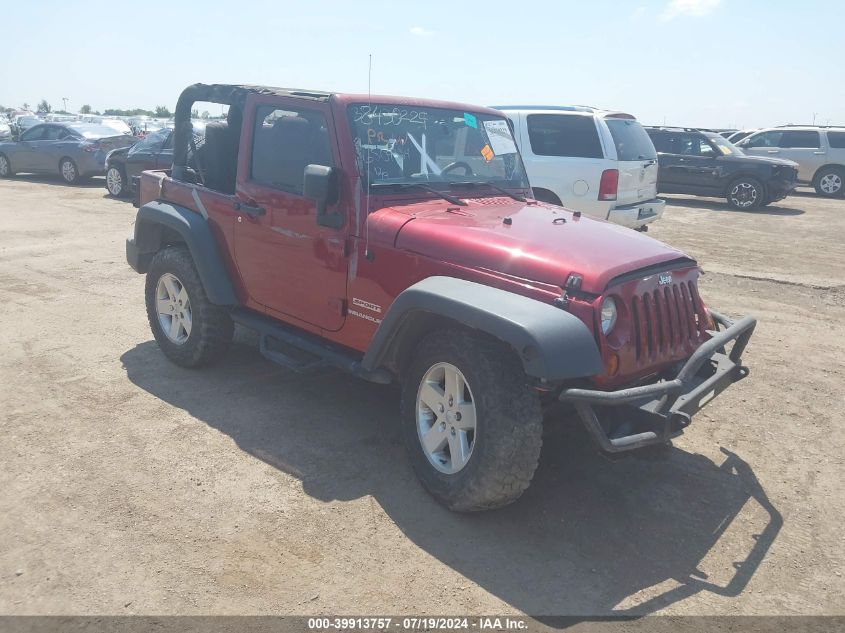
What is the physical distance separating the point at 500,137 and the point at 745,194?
12951 mm

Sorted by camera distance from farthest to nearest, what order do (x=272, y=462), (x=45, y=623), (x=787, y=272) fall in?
1. (x=787, y=272)
2. (x=272, y=462)
3. (x=45, y=623)

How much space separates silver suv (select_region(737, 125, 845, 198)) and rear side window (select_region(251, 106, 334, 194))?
17847 mm

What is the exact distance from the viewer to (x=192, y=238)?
509cm

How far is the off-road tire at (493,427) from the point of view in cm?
331

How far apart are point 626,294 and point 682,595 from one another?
4.57 ft

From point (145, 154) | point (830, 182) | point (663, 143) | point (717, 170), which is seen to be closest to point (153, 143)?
point (145, 154)

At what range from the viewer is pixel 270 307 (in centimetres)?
488

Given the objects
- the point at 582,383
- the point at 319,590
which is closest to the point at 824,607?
the point at 582,383

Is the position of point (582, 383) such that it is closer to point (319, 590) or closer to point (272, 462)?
point (319, 590)

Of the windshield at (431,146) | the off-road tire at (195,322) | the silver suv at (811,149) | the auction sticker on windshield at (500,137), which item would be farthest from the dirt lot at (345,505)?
the silver suv at (811,149)

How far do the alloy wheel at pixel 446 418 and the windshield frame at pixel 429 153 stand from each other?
122cm

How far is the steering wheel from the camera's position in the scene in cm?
457

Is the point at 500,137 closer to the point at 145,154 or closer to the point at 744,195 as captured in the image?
the point at 145,154

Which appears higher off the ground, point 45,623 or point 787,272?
point 787,272
